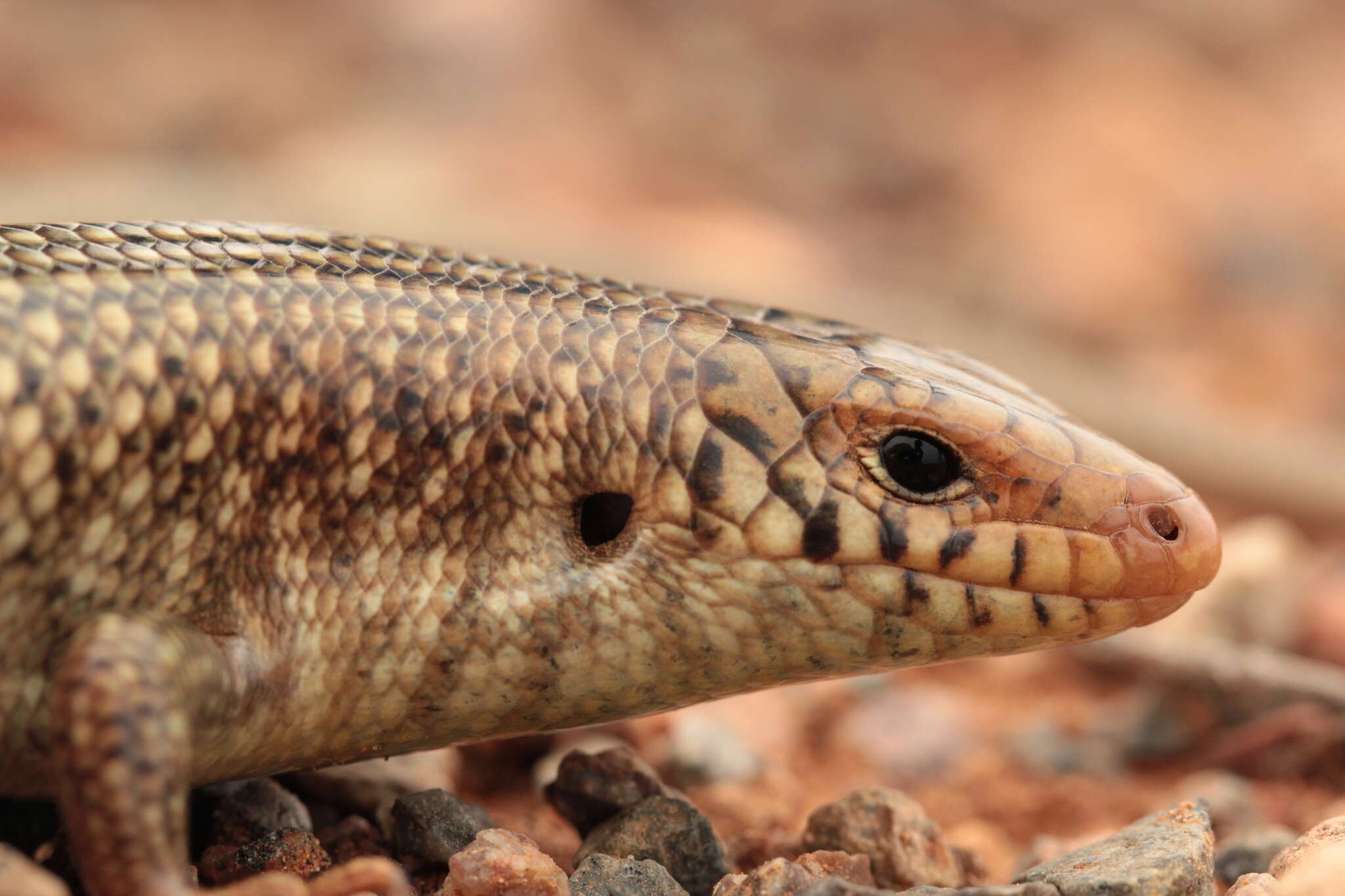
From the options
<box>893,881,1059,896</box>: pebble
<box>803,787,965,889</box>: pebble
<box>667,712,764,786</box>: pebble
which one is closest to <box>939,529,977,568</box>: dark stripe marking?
<box>893,881,1059,896</box>: pebble

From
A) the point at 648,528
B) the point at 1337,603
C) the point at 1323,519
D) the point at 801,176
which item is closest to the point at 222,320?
the point at 648,528

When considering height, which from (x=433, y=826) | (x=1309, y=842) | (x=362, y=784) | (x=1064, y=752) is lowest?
(x=433, y=826)

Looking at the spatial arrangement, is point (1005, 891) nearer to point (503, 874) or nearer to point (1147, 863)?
point (1147, 863)

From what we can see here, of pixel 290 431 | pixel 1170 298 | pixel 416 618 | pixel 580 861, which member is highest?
pixel 1170 298

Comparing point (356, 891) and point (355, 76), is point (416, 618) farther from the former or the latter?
point (355, 76)

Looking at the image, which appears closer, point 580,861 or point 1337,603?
point 580,861

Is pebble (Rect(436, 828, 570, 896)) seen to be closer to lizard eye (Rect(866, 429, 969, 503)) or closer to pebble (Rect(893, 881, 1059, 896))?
pebble (Rect(893, 881, 1059, 896))

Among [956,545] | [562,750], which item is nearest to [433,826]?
[956,545]
